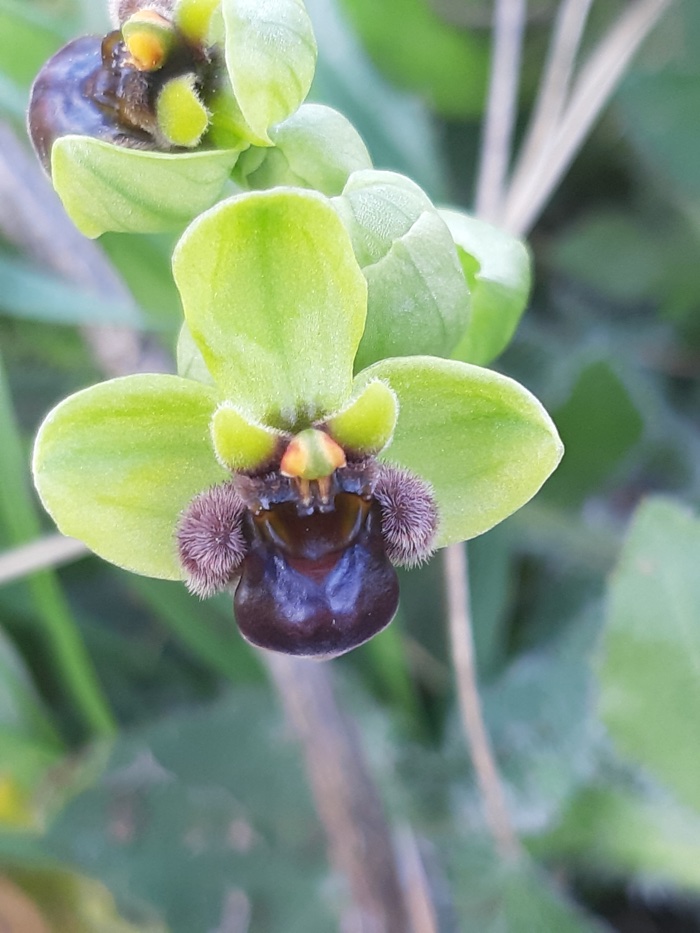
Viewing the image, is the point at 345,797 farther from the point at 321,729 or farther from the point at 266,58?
the point at 266,58

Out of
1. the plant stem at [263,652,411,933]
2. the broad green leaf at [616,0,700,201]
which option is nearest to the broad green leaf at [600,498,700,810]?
the plant stem at [263,652,411,933]

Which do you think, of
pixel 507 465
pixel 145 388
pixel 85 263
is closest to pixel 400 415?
pixel 507 465

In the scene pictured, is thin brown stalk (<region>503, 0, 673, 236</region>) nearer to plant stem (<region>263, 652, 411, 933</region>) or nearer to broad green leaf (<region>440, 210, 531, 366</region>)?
broad green leaf (<region>440, 210, 531, 366</region>)

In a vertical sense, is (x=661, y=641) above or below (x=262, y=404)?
below

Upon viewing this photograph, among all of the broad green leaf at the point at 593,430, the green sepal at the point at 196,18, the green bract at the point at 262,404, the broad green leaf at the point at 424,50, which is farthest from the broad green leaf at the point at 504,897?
the broad green leaf at the point at 424,50

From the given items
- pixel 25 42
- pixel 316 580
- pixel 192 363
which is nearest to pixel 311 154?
pixel 192 363

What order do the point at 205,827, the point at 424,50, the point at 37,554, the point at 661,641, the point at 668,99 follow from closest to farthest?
the point at 661,641 → the point at 37,554 → the point at 205,827 → the point at 668,99 → the point at 424,50

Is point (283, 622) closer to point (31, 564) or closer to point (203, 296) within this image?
point (203, 296)
